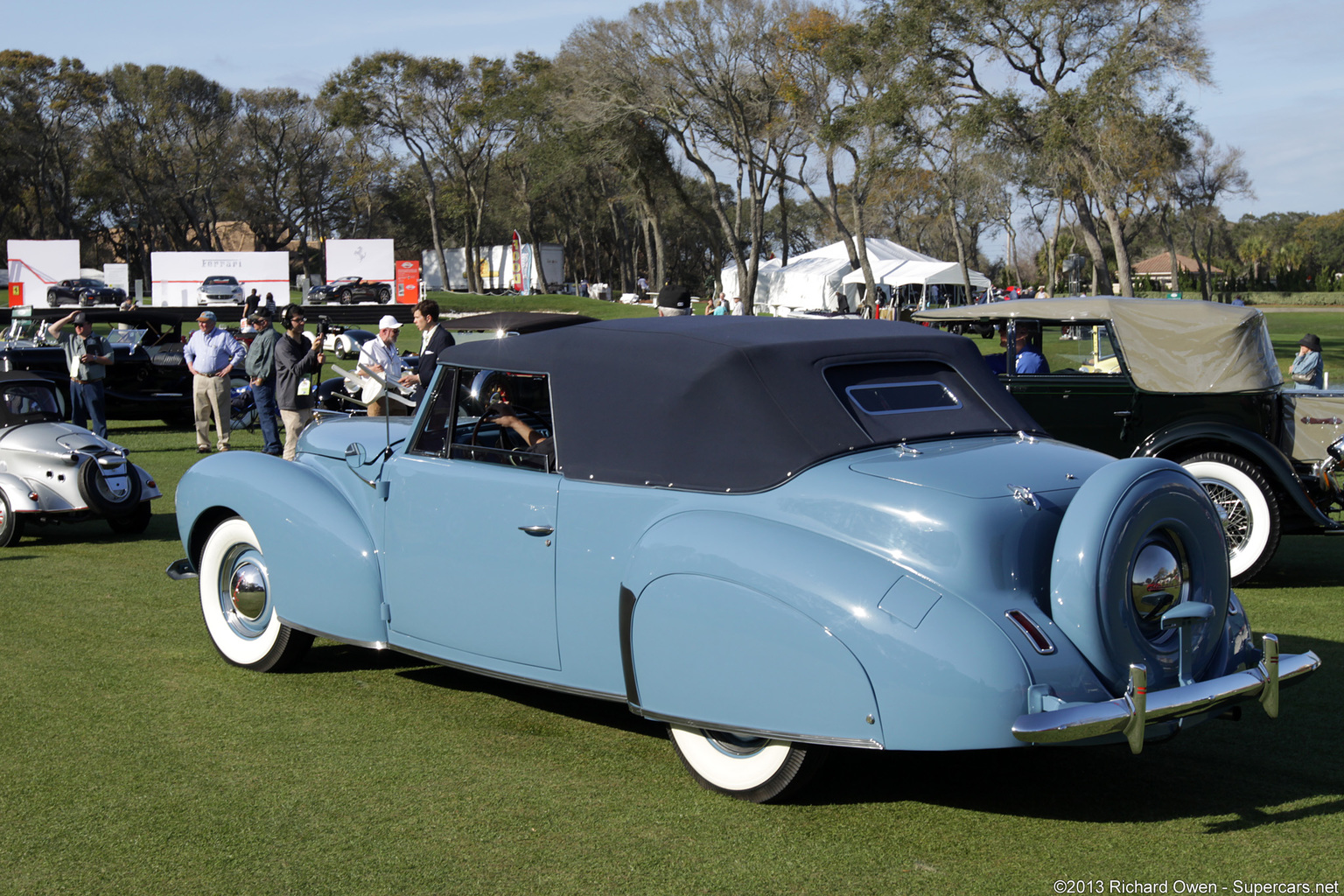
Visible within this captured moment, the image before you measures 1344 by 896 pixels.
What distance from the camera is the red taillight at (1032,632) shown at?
11.1 feet

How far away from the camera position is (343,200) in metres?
72.6

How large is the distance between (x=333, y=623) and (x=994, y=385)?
302 cm

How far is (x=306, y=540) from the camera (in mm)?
5027

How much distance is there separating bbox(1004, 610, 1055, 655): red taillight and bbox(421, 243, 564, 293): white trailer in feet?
211

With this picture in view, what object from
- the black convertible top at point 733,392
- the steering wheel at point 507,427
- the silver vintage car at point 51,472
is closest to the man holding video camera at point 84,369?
the silver vintage car at point 51,472

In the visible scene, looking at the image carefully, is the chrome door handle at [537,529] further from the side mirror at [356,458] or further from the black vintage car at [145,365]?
the black vintage car at [145,365]

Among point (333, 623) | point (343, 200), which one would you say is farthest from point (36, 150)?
point (333, 623)

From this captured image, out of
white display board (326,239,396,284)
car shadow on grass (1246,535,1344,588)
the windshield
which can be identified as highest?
white display board (326,239,396,284)

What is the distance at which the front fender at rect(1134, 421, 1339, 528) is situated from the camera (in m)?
7.41

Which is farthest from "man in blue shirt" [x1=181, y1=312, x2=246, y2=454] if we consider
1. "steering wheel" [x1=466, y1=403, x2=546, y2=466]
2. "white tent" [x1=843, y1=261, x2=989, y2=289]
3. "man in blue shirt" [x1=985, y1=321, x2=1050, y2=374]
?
"white tent" [x1=843, y1=261, x2=989, y2=289]

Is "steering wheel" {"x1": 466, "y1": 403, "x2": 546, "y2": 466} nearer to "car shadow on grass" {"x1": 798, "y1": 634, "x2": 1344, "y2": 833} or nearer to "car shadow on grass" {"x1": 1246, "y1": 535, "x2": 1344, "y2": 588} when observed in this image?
"car shadow on grass" {"x1": 798, "y1": 634, "x2": 1344, "y2": 833}

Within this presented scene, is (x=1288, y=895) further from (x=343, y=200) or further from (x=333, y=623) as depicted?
(x=343, y=200)

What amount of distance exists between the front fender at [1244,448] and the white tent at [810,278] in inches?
1748

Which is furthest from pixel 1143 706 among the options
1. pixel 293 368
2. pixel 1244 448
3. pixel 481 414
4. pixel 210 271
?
pixel 210 271
